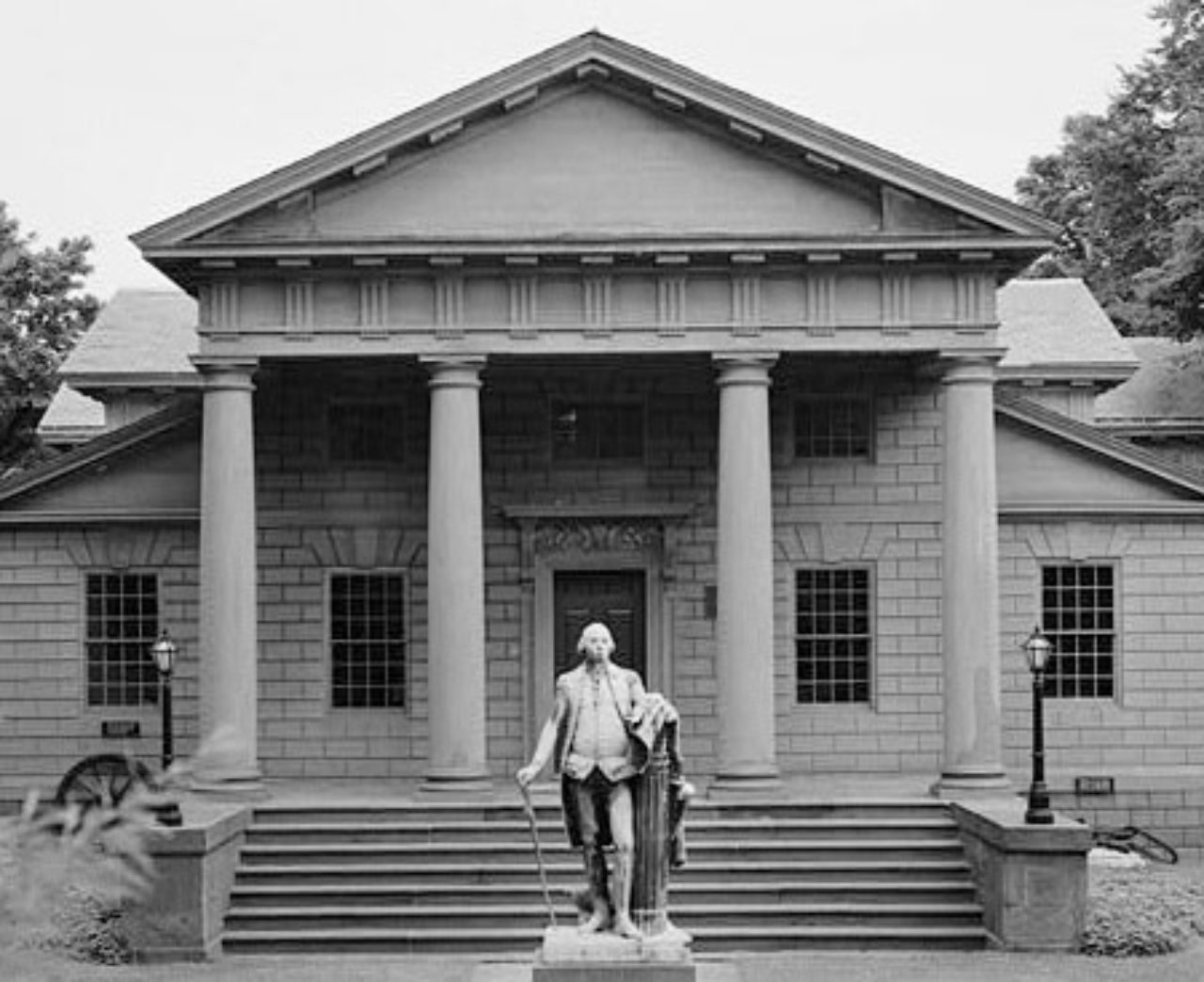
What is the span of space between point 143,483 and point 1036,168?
37093mm

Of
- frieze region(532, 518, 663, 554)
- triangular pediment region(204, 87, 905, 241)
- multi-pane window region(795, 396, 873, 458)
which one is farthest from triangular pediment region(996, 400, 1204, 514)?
triangular pediment region(204, 87, 905, 241)

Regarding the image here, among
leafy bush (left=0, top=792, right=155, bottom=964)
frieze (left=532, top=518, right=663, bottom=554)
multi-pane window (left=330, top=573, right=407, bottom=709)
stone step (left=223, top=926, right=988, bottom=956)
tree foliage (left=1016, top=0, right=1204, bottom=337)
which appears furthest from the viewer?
tree foliage (left=1016, top=0, right=1204, bottom=337)

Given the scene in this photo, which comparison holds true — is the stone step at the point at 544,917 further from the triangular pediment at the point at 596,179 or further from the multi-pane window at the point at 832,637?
the triangular pediment at the point at 596,179

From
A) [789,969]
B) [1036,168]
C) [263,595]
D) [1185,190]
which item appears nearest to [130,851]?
[789,969]

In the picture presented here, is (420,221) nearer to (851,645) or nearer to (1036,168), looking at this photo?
(851,645)

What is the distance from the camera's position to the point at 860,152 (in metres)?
25.2

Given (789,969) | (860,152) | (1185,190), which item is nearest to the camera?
(789,969)

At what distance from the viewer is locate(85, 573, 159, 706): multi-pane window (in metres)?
29.5

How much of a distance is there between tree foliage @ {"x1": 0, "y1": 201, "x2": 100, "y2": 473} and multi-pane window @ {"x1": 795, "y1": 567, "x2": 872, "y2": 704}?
22928 millimetres

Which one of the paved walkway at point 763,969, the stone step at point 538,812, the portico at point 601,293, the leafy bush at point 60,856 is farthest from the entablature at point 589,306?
the leafy bush at point 60,856

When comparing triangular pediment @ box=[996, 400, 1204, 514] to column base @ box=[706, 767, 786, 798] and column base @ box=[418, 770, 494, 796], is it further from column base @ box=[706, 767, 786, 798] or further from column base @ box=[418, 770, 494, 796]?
column base @ box=[418, 770, 494, 796]

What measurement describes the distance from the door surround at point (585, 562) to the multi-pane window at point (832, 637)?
1828 mm

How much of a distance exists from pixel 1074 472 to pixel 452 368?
9312 millimetres

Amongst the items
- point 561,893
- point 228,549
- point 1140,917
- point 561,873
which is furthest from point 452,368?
point 1140,917
